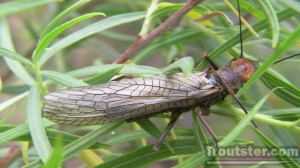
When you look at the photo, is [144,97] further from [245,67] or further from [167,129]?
[245,67]

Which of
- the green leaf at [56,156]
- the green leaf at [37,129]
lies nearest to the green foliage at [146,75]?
the green leaf at [37,129]

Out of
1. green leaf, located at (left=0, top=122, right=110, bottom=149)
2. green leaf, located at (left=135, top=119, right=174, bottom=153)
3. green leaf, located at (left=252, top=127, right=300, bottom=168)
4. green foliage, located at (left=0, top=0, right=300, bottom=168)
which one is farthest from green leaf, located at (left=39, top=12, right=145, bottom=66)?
green leaf, located at (left=252, top=127, right=300, bottom=168)

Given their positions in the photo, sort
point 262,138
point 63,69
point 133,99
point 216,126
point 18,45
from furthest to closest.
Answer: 1. point 18,45
2. point 216,126
3. point 63,69
4. point 133,99
5. point 262,138

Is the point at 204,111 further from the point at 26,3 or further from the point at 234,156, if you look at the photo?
the point at 26,3

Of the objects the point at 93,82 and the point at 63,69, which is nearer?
the point at 93,82

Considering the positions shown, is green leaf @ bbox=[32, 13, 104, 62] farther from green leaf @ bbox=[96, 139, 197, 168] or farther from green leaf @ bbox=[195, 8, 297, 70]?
green leaf @ bbox=[195, 8, 297, 70]

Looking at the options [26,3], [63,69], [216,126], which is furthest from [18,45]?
[26,3]

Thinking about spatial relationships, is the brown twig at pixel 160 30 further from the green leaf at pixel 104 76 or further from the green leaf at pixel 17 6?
the green leaf at pixel 17 6
